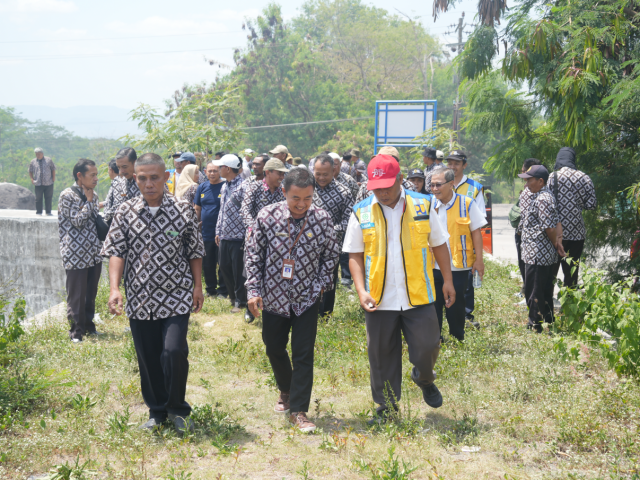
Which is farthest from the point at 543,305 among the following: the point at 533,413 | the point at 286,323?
the point at 286,323

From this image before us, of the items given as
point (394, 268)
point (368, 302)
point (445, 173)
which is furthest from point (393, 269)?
point (445, 173)

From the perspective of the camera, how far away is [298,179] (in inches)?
169

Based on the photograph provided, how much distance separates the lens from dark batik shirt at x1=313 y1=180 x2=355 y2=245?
23.4ft

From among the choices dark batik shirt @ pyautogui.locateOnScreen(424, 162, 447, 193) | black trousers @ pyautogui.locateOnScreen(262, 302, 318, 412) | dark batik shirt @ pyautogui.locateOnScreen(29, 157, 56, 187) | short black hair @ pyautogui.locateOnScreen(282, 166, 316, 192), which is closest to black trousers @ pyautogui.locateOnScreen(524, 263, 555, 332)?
dark batik shirt @ pyautogui.locateOnScreen(424, 162, 447, 193)

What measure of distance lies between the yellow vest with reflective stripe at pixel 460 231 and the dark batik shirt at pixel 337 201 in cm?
149

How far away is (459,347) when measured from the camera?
5957mm

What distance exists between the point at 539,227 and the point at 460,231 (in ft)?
3.58

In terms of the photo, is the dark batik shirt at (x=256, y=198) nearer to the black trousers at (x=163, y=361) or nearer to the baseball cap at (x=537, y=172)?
the baseball cap at (x=537, y=172)

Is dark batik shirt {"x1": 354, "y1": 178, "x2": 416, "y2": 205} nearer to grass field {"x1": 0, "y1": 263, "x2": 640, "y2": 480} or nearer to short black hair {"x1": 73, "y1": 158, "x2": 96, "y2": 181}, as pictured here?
grass field {"x1": 0, "y1": 263, "x2": 640, "y2": 480}

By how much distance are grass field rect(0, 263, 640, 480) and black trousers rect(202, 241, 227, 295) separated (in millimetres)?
2890

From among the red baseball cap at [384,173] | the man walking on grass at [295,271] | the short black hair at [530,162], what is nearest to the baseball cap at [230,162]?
the short black hair at [530,162]

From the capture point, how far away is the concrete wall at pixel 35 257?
14.4 meters

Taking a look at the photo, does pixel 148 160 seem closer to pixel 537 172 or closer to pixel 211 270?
pixel 537 172

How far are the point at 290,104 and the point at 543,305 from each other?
1452 inches
